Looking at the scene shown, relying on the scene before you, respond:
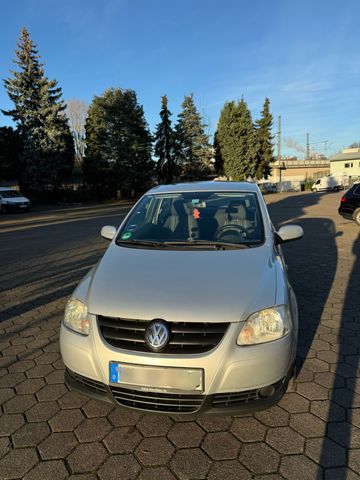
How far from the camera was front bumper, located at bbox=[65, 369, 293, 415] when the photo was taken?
213 centimetres

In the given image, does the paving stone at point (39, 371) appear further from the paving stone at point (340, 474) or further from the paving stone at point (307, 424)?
the paving stone at point (340, 474)

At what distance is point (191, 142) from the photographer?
138ft

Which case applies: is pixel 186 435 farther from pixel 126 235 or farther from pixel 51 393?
pixel 126 235

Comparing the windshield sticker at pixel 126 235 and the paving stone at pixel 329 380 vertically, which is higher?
the windshield sticker at pixel 126 235

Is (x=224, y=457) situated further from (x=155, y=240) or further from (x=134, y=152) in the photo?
(x=134, y=152)

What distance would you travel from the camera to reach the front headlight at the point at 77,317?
7.88 feet

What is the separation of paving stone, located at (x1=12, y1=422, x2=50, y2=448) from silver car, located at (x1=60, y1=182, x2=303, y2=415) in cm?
36

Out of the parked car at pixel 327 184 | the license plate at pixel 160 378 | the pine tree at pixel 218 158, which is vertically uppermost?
the pine tree at pixel 218 158

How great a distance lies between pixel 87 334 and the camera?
2354 mm

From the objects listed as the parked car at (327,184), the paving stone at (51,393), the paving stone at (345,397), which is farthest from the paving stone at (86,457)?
the parked car at (327,184)

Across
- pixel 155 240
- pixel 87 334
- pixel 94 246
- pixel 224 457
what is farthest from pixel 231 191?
pixel 94 246

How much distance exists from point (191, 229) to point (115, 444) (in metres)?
1.96

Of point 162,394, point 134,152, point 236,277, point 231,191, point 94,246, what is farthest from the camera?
point 134,152

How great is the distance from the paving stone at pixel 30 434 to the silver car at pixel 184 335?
14.0 inches
